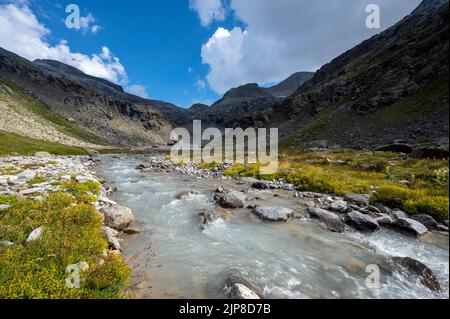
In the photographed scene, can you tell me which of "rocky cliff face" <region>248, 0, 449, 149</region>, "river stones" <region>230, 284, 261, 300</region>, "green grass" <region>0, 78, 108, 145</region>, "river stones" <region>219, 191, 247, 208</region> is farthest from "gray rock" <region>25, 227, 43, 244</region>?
"green grass" <region>0, 78, 108, 145</region>

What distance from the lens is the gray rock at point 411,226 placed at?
8734 millimetres

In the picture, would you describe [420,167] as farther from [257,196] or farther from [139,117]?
[139,117]

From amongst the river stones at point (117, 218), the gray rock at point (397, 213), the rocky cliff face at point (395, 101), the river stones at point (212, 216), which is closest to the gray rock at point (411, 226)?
the gray rock at point (397, 213)

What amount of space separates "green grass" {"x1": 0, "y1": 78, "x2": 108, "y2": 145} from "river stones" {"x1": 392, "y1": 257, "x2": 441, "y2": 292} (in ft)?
297

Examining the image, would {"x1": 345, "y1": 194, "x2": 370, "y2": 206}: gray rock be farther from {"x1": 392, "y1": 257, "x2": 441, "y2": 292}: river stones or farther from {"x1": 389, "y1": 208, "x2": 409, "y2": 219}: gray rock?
{"x1": 392, "y1": 257, "x2": 441, "y2": 292}: river stones

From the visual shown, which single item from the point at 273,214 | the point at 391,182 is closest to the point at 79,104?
the point at 273,214

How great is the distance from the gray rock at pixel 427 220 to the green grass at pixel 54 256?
11585 mm

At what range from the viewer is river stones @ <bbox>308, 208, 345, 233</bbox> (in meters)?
9.55

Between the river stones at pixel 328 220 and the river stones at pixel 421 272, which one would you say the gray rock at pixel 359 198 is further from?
the river stones at pixel 421 272

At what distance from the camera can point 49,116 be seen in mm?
80875

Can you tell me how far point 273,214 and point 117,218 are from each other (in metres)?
7.06

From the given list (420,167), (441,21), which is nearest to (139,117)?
(441,21)

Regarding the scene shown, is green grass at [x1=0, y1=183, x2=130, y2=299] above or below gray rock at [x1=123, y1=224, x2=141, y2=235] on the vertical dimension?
above
